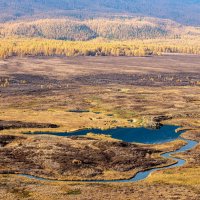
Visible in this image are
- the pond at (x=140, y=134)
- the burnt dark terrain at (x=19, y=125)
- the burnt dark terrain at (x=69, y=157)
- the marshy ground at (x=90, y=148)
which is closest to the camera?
the marshy ground at (x=90, y=148)

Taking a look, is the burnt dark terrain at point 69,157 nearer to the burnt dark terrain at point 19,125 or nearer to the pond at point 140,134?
the pond at point 140,134

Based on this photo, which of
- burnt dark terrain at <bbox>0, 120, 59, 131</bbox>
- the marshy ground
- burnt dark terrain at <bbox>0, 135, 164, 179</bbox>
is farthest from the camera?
burnt dark terrain at <bbox>0, 120, 59, 131</bbox>

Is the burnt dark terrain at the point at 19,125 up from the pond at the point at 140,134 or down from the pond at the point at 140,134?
up

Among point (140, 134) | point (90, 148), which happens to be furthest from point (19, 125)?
point (140, 134)

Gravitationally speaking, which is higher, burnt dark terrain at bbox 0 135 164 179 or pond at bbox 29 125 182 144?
burnt dark terrain at bbox 0 135 164 179

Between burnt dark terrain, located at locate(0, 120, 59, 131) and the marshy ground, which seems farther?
burnt dark terrain, located at locate(0, 120, 59, 131)

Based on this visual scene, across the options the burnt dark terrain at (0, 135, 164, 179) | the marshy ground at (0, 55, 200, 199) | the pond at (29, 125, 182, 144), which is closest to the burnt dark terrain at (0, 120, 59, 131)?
the marshy ground at (0, 55, 200, 199)

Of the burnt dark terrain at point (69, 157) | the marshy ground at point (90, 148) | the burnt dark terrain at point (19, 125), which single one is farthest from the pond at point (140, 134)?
the burnt dark terrain at point (69, 157)

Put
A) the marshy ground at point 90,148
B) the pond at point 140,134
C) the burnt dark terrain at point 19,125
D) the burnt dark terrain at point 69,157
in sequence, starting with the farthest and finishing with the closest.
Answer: the burnt dark terrain at point 19,125 → the pond at point 140,134 → the burnt dark terrain at point 69,157 → the marshy ground at point 90,148

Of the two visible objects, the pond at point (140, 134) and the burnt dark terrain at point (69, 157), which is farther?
the pond at point (140, 134)

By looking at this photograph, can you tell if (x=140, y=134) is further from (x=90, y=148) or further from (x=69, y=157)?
(x=69, y=157)

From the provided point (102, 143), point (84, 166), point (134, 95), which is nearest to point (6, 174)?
point (84, 166)

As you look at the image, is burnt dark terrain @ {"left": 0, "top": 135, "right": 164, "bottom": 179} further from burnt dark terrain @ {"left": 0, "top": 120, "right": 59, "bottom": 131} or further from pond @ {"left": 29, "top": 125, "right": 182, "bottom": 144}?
burnt dark terrain @ {"left": 0, "top": 120, "right": 59, "bottom": 131}
